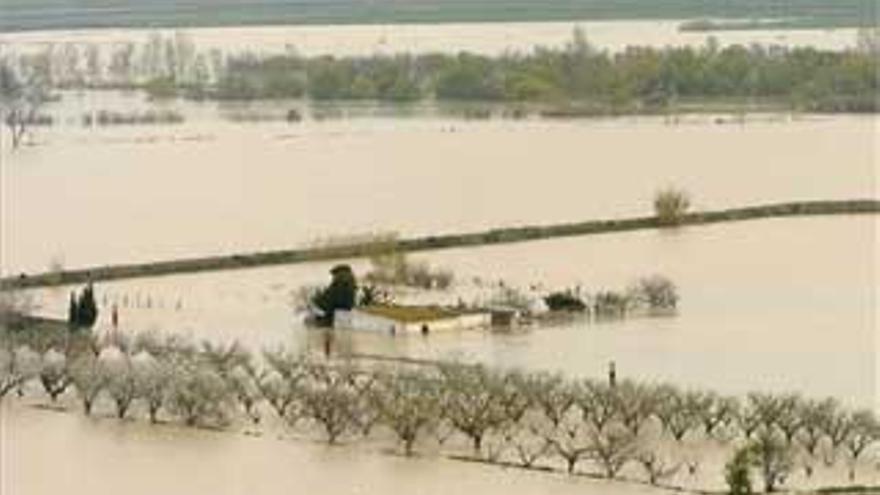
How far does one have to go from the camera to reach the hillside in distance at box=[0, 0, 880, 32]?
2964cm

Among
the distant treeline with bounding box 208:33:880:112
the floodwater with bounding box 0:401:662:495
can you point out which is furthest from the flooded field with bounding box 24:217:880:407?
the distant treeline with bounding box 208:33:880:112

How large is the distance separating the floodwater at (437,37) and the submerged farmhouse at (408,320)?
45.3 ft

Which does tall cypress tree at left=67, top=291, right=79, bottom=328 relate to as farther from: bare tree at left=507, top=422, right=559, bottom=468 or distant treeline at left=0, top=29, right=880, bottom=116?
distant treeline at left=0, top=29, right=880, bottom=116

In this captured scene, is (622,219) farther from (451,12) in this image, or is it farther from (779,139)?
(451,12)

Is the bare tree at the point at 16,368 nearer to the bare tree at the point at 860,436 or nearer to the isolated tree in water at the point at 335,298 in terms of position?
the isolated tree in water at the point at 335,298

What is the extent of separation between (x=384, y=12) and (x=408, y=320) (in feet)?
83.1

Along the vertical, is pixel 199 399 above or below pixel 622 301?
below

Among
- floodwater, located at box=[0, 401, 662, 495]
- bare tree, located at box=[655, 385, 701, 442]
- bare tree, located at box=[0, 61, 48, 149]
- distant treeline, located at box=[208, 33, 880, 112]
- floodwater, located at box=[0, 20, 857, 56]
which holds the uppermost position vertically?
floodwater, located at box=[0, 20, 857, 56]

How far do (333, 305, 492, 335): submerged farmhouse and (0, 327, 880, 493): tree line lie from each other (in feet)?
3.01

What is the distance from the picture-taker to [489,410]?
6.37 meters

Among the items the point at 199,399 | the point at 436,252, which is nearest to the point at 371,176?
the point at 436,252

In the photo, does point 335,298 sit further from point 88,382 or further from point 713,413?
point 713,413

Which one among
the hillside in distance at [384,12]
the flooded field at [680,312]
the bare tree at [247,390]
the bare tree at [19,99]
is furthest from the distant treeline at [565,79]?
the bare tree at [247,390]

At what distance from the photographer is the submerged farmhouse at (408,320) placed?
26.7 feet
